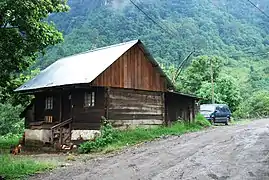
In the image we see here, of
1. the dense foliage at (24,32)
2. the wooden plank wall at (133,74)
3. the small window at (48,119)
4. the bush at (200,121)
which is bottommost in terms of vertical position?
the bush at (200,121)

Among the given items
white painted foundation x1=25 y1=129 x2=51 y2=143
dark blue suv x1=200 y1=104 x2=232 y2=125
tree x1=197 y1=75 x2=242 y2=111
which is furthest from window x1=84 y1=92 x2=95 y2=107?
tree x1=197 y1=75 x2=242 y2=111

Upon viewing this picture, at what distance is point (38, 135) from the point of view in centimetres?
2064

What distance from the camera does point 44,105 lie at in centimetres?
2361

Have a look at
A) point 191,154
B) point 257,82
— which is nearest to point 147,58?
point 191,154

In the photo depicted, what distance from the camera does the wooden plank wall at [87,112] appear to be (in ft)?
62.5

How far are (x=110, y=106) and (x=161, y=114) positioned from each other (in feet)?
16.1

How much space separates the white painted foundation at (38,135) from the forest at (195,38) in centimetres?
2663

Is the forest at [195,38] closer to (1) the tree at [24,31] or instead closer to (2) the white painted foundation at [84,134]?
(2) the white painted foundation at [84,134]

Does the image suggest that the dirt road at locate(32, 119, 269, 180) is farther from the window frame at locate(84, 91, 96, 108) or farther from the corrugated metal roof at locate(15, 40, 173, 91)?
the corrugated metal roof at locate(15, 40, 173, 91)

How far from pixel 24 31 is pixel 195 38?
56.9m

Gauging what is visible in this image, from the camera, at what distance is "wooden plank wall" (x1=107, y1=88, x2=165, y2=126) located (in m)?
19.5

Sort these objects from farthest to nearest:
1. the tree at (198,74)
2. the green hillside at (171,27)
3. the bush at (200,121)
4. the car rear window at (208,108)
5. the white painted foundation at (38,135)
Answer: the green hillside at (171,27), the tree at (198,74), the car rear window at (208,108), the bush at (200,121), the white painted foundation at (38,135)

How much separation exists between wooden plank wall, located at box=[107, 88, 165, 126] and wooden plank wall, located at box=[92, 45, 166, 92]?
16.3 inches

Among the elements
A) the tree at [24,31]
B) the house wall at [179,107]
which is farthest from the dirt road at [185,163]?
the house wall at [179,107]
